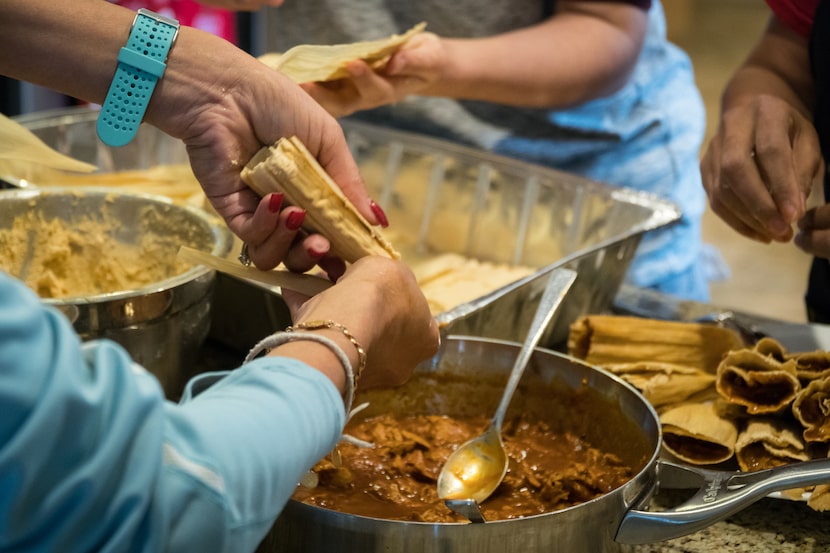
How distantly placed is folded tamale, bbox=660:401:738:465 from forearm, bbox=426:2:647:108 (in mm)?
793

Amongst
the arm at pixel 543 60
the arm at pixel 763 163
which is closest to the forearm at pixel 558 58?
the arm at pixel 543 60

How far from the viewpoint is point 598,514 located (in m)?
0.75

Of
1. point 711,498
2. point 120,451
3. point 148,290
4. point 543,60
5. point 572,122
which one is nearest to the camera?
point 120,451

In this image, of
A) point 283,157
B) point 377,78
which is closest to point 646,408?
point 283,157

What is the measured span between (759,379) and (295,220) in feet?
1.87

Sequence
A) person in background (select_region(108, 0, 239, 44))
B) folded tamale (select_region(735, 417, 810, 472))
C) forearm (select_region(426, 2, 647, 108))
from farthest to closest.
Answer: person in background (select_region(108, 0, 239, 44))
forearm (select_region(426, 2, 647, 108))
folded tamale (select_region(735, 417, 810, 472))

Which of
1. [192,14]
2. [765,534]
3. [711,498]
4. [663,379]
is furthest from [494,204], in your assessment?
[192,14]

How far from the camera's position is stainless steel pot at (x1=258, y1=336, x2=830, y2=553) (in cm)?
71

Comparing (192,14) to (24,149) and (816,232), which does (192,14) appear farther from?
(816,232)

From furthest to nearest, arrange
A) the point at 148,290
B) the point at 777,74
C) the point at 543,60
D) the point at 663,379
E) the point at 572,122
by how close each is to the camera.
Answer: the point at 572,122, the point at 543,60, the point at 777,74, the point at 663,379, the point at 148,290

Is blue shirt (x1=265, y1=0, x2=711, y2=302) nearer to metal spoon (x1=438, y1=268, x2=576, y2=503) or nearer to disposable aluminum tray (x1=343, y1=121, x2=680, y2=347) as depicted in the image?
disposable aluminum tray (x1=343, y1=121, x2=680, y2=347)

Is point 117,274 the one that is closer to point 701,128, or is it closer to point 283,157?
point 283,157

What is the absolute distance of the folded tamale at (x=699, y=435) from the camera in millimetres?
1021

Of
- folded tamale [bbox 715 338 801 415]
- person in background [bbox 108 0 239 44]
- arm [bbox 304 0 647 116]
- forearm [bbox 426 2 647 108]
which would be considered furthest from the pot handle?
person in background [bbox 108 0 239 44]
